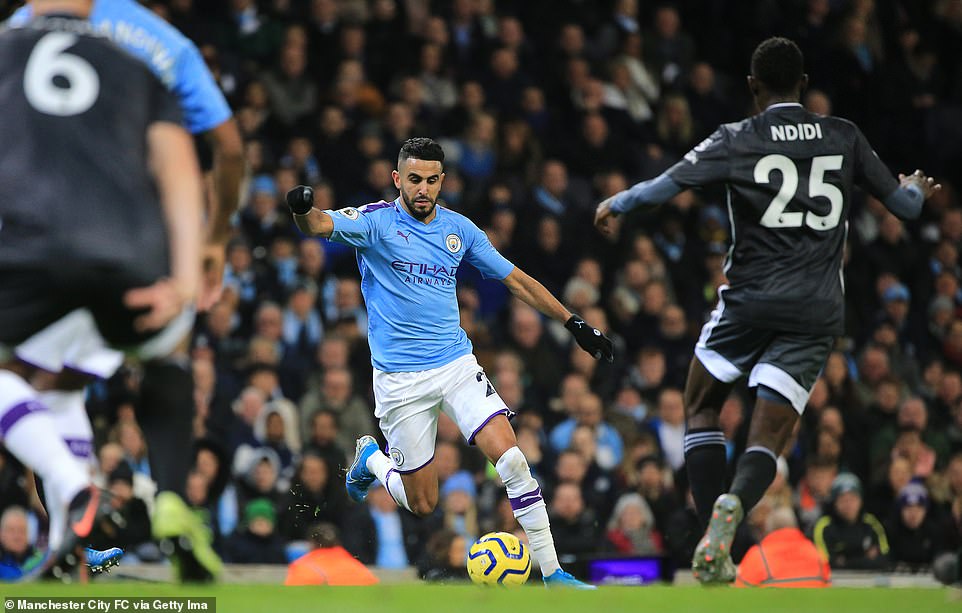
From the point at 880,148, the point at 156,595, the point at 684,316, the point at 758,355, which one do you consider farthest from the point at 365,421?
the point at 880,148

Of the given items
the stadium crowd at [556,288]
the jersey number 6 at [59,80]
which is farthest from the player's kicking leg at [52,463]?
the stadium crowd at [556,288]

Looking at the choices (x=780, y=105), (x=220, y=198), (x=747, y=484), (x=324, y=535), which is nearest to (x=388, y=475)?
(x=324, y=535)

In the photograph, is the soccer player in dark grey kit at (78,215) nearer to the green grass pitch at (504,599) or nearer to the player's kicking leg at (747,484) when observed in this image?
the green grass pitch at (504,599)

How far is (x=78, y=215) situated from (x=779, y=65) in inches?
154

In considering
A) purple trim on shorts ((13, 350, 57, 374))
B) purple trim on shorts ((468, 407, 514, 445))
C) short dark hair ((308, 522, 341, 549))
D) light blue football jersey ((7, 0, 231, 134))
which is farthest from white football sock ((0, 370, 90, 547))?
short dark hair ((308, 522, 341, 549))

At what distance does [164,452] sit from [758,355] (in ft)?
11.1

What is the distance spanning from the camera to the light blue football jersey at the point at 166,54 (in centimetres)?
512

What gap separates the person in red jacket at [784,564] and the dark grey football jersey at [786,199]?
231 cm

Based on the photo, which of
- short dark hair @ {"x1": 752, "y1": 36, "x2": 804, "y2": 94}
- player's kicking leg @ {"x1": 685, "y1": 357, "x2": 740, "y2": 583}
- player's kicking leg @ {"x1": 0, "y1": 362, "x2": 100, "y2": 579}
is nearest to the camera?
player's kicking leg @ {"x1": 0, "y1": 362, "x2": 100, "y2": 579}

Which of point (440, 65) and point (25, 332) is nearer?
point (25, 332)

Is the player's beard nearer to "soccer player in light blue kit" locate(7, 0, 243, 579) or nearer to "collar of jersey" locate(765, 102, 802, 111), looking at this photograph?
"collar of jersey" locate(765, 102, 802, 111)

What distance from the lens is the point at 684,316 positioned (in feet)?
50.1

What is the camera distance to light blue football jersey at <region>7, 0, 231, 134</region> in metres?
Answer: 5.12

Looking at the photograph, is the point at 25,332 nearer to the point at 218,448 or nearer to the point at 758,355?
the point at 758,355
